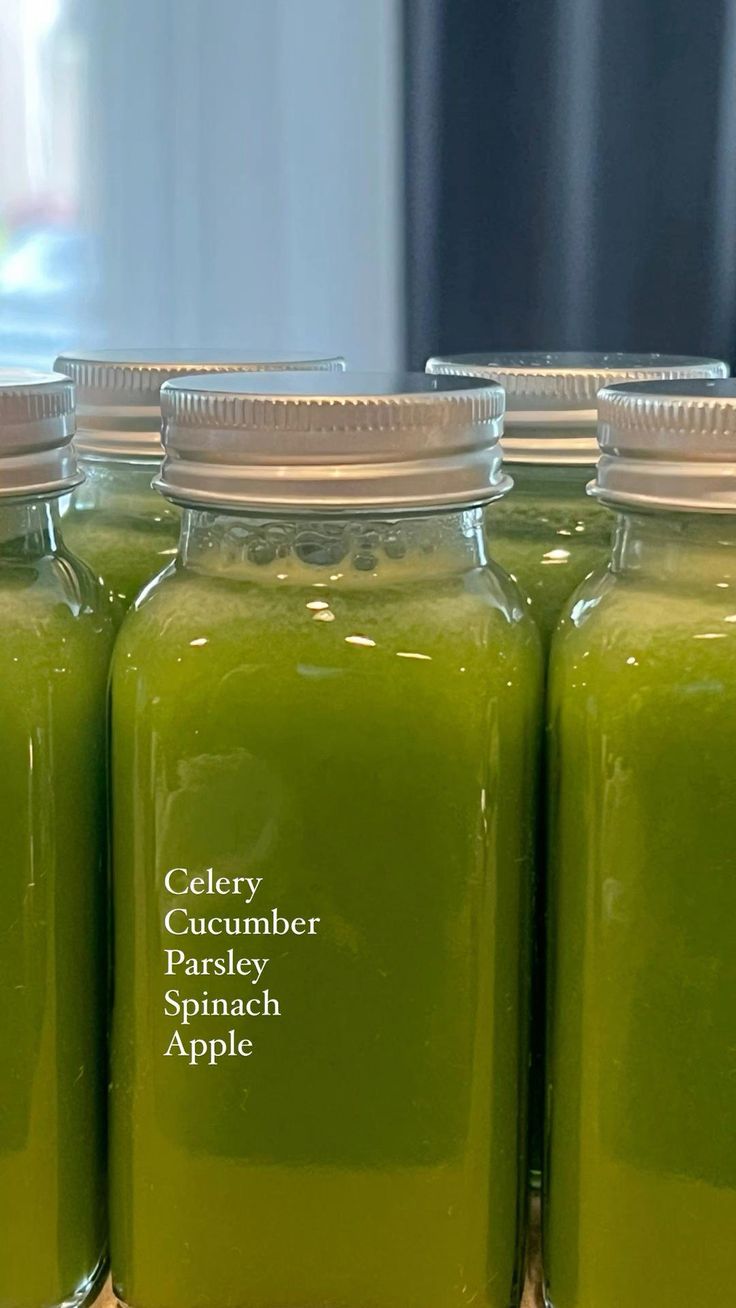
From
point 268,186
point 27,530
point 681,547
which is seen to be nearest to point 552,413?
point 681,547

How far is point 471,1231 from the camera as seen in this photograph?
59 centimetres

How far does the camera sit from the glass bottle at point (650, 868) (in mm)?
523

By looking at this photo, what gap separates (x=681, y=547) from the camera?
0.55 meters

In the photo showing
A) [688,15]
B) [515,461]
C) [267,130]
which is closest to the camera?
[515,461]

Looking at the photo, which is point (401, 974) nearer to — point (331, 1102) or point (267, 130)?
point (331, 1102)

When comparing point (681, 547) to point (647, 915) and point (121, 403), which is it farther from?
point (121, 403)

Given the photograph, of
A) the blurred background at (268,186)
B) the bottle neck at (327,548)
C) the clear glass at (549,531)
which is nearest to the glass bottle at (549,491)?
the clear glass at (549,531)

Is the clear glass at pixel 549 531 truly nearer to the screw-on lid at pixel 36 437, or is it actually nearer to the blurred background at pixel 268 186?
the screw-on lid at pixel 36 437

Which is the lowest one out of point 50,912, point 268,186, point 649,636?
point 50,912

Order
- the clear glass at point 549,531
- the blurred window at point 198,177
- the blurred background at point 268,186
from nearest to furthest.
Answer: the clear glass at point 549,531 < the blurred background at point 268,186 < the blurred window at point 198,177

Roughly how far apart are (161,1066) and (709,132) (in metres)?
0.83

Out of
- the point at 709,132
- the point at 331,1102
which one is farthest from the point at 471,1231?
the point at 709,132

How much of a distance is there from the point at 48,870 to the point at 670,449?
0.98 feet

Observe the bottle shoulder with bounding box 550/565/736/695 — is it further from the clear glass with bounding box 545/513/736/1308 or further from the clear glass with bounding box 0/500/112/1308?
the clear glass with bounding box 0/500/112/1308
